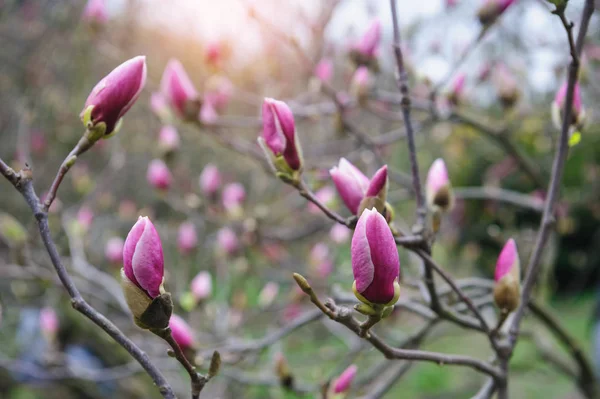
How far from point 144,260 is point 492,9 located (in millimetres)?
970

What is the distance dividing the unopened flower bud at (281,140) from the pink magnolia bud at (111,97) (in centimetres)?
18

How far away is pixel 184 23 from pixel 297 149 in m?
4.58

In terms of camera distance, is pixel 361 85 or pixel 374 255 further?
pixel 361 85

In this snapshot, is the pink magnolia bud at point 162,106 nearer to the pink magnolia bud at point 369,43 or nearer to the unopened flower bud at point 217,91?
the unopened flower bud at point 217,91

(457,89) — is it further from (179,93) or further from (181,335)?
(181,335)

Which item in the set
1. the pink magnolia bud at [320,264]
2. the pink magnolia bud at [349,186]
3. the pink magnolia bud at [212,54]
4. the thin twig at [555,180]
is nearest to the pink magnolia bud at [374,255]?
the pink magnolia bud at [349,186]

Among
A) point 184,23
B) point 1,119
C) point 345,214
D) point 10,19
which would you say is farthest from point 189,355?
point 184,23

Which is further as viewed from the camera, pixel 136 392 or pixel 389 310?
pixel 136 392

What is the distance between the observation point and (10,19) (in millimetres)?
3471

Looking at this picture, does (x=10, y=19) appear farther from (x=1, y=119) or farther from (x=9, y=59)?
(x=1, y=119)

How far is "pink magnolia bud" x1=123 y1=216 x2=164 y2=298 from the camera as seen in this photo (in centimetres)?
58

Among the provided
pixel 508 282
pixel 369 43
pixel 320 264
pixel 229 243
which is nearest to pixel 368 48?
pixel 369 43

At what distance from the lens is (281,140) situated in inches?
29.4

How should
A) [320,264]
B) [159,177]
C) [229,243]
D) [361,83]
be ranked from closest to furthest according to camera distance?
[361,83] → [159,177] → [229,243] → [320,264]
